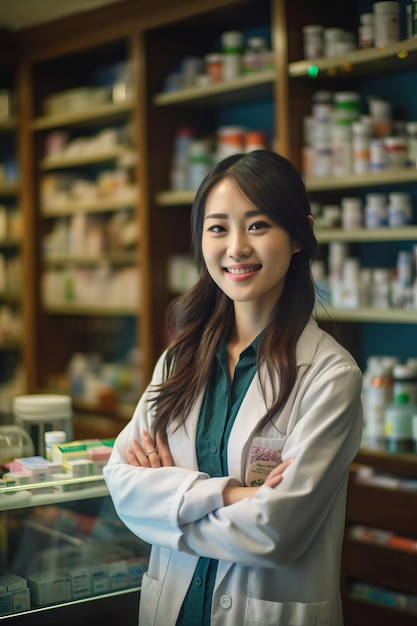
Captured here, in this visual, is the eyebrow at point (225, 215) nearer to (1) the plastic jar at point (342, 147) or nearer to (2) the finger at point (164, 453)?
(2) the finger at point (164, 453)

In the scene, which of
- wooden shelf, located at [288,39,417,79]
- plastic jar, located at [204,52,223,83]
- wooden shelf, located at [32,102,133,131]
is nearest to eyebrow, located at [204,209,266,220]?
wooden shelf, located at [288,39,417,79]

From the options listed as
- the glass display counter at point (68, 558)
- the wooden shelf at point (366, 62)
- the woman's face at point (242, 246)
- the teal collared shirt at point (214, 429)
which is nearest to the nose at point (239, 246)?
the woman's face at point (242, 246)

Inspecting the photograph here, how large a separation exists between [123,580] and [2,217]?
3528 millimetres

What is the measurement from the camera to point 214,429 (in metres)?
1.71

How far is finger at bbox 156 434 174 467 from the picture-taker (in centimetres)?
174

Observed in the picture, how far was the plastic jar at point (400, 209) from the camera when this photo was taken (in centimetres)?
319

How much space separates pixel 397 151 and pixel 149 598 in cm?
198

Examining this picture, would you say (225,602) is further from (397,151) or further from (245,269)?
(397,151)

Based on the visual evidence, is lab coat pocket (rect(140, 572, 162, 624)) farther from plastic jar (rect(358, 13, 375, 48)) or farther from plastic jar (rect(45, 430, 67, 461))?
plastic jar (rect(358, 13, 375, 48))

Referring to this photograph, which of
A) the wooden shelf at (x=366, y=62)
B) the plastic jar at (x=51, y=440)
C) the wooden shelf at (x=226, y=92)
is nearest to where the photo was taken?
the plastic jar at (x=51, y=440)

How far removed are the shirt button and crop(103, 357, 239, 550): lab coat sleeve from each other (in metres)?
0.13

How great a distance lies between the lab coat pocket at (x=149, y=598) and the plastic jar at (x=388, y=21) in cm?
209

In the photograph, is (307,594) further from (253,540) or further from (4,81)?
(4,81)

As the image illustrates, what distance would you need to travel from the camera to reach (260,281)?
168cm
